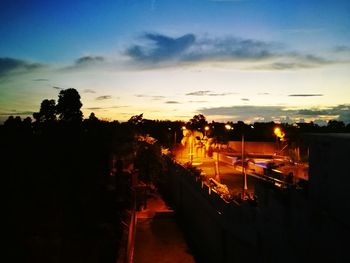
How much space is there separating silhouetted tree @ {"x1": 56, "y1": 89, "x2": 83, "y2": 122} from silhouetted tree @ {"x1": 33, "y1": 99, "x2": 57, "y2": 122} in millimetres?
2068

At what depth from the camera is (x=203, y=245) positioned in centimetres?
2103

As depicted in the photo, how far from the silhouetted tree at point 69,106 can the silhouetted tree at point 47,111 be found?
6.78 feet

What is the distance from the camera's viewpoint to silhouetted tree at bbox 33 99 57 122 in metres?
A: 65.3

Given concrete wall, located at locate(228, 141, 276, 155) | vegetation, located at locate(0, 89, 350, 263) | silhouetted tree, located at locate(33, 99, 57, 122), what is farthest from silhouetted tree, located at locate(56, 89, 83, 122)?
concrete wall, located at locate(228, 141, 276, 155)

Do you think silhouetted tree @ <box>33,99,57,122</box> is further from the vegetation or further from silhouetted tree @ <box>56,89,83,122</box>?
the vegetation

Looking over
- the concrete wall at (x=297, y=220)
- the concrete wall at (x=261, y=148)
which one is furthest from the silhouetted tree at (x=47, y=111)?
the concrete wall at (x=297, y=220)

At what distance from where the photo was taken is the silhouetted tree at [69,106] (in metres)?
63.3

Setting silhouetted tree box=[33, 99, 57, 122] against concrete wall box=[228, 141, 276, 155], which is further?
silhouetted tree box=[33, 99, 57, 122]

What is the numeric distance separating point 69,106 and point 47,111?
5.14 m

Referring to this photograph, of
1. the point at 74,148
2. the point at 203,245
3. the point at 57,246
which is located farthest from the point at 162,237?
the point at 74,148

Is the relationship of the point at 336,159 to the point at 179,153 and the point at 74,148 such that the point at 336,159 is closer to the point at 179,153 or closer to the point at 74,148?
the point at 74,148

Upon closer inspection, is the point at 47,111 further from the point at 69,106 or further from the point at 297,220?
the point at 297,220

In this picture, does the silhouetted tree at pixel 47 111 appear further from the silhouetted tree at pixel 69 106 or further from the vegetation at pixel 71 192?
the vegetation at pixel 71 192

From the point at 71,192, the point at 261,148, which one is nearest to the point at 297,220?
the point at 71,192
